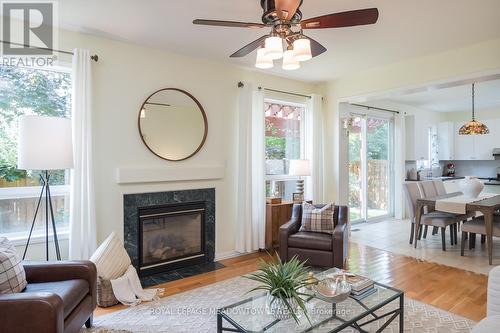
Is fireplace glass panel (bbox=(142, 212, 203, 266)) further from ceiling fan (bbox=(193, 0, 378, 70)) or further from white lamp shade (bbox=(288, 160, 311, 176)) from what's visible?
ceiling fan (bbox=(193, 0, 378, 70))

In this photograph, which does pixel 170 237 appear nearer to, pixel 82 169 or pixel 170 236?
pixel 170 236

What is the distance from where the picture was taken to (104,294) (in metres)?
2.85

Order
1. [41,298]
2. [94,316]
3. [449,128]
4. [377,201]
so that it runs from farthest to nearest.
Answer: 1. [449,128]
2. [377,201]
3. [94,316]
4. [41,298]

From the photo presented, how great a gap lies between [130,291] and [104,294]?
230 millimetres

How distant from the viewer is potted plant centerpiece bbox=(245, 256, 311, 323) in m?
1.84

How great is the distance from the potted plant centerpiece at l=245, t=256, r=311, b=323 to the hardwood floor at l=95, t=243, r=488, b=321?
5.35 feet

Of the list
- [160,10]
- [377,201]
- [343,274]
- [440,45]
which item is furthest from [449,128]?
[160,10]

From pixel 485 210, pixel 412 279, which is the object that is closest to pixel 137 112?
pixel 412 279

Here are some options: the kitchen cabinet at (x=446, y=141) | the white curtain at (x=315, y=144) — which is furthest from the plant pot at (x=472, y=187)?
the kitchen cabinet at (x=446, y=141)

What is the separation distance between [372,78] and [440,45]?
107 centimetres

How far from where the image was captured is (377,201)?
6844 mm

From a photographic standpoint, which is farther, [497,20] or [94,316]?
[497,20]

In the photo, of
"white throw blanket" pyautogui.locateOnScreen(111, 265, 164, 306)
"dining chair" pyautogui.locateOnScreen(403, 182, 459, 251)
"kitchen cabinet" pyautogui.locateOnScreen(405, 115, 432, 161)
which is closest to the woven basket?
"white throw blanket" pyautogui.locateOnScreen(111, 265, 164, 306)

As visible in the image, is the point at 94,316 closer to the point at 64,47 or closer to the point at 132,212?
the point at 132,212
